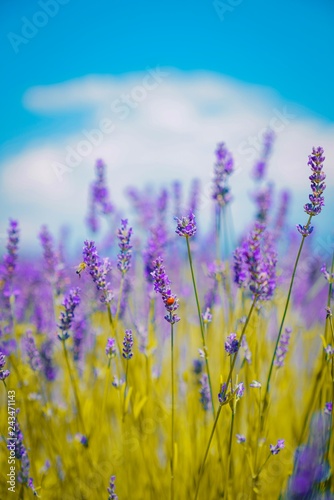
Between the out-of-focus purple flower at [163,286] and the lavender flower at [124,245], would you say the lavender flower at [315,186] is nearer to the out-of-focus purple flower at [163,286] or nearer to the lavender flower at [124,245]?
the out-of-focus purple flower at [163,286]

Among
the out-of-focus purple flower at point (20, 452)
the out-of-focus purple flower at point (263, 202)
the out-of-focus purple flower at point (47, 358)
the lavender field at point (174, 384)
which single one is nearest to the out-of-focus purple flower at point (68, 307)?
the lavender field at point (174, 384)

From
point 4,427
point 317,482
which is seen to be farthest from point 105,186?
point 317,482

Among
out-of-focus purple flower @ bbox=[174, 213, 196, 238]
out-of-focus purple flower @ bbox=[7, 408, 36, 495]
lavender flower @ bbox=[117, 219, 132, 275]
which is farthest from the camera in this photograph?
lavender flower @ bbox=[117, 219, 132, 275]

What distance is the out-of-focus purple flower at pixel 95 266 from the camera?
3.32 ft

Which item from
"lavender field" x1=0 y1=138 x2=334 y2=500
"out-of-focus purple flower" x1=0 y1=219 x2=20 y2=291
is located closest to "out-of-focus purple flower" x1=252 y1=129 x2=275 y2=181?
"lavender field" x1=0 y1=138 x2=334 y2=500

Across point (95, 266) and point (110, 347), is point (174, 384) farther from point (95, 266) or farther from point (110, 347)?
point (95, 266)

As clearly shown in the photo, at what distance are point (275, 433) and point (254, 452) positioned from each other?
1.97 feet

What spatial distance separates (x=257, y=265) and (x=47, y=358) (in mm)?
1186

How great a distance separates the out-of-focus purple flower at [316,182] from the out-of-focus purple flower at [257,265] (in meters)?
0.13

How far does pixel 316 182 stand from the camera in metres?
0.95

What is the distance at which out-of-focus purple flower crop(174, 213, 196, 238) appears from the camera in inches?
36.0

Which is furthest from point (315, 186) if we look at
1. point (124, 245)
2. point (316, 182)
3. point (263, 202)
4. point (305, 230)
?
point (263, 202)

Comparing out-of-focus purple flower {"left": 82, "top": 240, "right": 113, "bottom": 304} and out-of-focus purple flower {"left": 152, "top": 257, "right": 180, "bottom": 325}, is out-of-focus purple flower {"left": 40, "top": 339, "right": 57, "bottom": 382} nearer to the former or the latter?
out-of-focus purple flower {"left": 82, "top": 240, "right": 113, "bottom": 304}

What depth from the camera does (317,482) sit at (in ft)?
3.45
